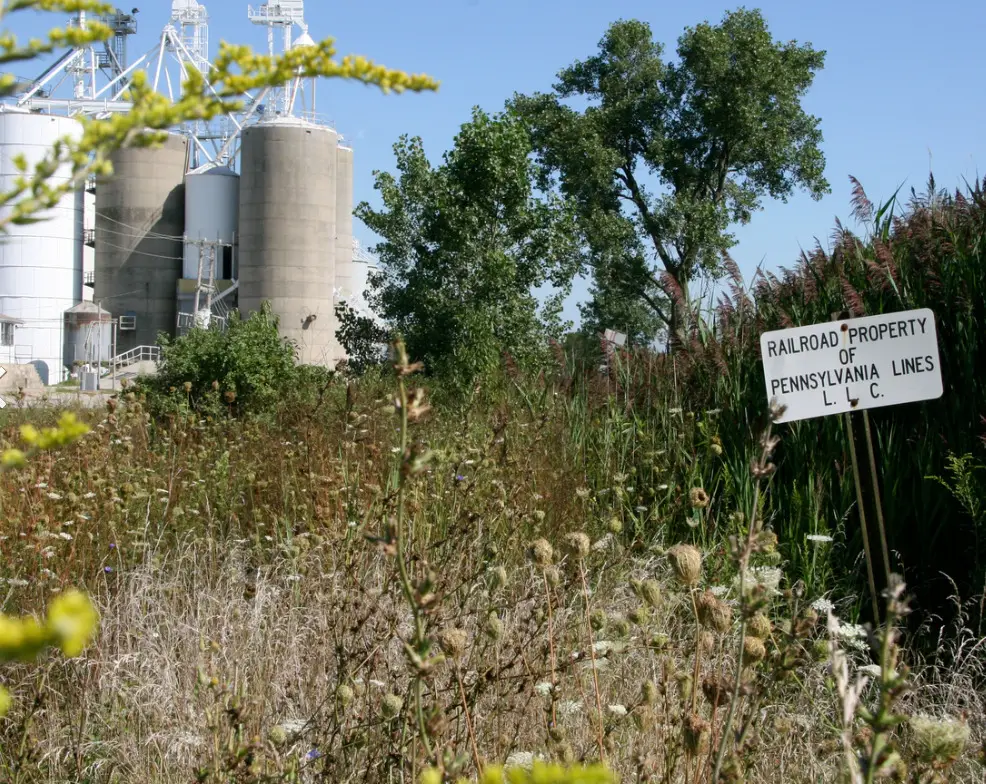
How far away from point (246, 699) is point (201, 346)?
12681 mm

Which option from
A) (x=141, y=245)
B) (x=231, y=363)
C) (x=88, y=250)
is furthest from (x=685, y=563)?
(x=88, y=250)

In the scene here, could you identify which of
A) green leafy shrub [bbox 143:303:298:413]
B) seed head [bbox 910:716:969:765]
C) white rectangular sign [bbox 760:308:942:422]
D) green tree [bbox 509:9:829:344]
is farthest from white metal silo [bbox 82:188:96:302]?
seed head [bbox 910:716:969:765]

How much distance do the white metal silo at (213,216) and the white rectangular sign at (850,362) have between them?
1536 inches

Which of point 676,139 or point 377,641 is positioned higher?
point 676,139

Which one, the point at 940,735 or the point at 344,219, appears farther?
the point at 344,219

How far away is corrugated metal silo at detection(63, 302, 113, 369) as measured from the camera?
4038cm

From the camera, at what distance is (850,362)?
375cm

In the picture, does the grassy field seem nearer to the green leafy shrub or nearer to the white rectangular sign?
the white rectangular sign

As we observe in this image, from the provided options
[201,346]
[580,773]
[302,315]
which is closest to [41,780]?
[580,773]

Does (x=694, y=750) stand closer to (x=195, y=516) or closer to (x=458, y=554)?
(x=458, y=554)

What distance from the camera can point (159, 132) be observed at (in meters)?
1.00

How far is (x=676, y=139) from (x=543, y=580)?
27.3m

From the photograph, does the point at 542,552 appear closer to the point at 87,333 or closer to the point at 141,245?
the point at 87,333

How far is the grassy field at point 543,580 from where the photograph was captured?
6.81 ft
